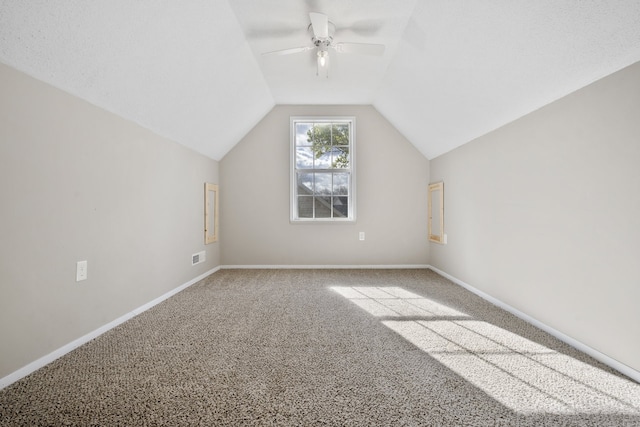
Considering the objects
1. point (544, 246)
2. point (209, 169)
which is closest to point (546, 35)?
point (544, 246)

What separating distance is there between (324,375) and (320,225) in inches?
Result: 118

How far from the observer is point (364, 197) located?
4.49m

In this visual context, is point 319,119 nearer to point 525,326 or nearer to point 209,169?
point 209,169

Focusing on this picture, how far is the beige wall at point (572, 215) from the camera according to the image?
62.5 inches

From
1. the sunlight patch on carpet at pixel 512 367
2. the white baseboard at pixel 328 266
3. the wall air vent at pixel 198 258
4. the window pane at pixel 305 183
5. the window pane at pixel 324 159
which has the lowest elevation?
the sunlight patch on carpet at pixel 512 367

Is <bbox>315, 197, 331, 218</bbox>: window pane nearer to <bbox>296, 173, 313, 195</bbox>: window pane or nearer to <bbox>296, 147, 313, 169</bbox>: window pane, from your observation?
<bbox>296, 173, 313, 195</bbox>: window pane

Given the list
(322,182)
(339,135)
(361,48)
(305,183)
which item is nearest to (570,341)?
(361,48)

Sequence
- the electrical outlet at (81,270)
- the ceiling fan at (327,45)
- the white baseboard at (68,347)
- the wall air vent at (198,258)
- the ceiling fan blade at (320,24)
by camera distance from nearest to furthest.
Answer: the white baseboard at (68,347), the electrical outlet at (81,270), the ceiling fan blade at (320,24), the ceiling fan at (327,45), the wall air vent at (198,258)

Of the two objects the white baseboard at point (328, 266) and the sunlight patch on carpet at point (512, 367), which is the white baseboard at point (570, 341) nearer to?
the sunlight patch on carpet at point (512, 367)

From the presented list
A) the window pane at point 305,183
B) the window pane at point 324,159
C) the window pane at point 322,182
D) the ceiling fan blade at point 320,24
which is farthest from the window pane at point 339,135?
the ceiling fan blade at point 320,24

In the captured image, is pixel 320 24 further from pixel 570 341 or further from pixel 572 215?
pixel 570 341

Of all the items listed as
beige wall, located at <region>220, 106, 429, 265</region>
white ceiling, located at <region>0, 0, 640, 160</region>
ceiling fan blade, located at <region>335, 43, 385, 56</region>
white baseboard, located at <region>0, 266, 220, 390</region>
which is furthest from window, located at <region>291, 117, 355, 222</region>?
white baseboard, located at <region>0, 266, 220, 390</region>

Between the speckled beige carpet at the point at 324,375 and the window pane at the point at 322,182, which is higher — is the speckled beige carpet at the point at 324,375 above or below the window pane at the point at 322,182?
below

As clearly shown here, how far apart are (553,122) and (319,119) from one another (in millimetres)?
3062
